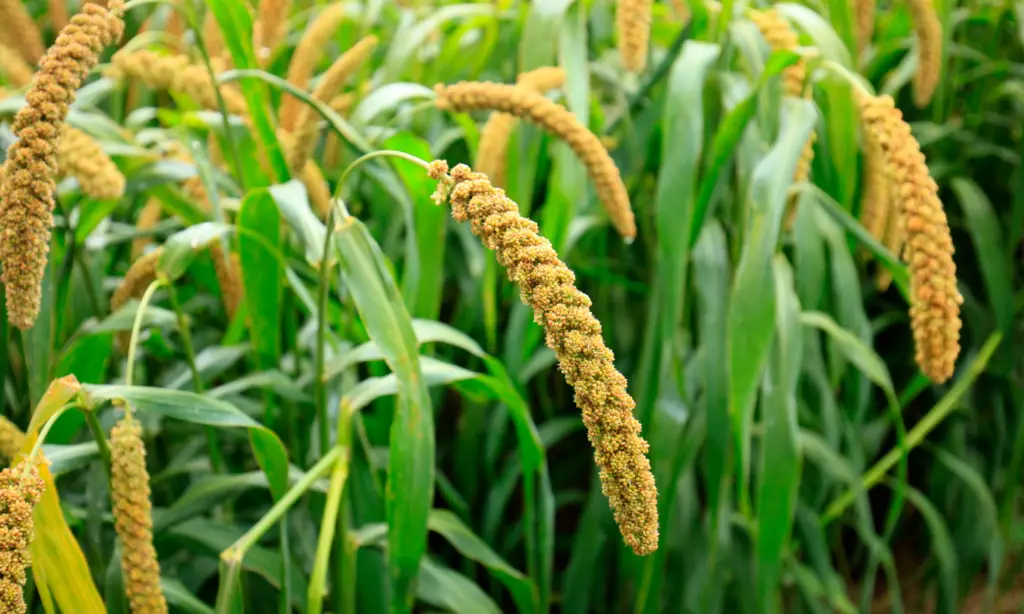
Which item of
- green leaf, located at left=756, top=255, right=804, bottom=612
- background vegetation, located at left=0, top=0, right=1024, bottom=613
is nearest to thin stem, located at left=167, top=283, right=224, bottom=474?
background vegetation, located at left=0, top=0, right=1024, bottom=613

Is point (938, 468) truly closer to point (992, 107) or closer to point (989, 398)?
point (989, 398)

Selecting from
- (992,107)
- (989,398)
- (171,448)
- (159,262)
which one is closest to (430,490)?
(159,262)

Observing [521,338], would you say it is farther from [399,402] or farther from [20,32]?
[20,32]

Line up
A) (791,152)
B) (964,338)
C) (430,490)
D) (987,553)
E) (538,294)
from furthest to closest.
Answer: (964,338), (987,553), (791,152), (430,490), (538,294)

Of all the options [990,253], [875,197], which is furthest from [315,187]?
[990,253]

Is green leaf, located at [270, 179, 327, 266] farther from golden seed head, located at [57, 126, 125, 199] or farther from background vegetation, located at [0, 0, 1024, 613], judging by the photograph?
golden seed head, located at [57, 126, 125, 199]

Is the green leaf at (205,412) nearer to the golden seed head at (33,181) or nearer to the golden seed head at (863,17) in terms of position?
the golden seed head at (33,181)

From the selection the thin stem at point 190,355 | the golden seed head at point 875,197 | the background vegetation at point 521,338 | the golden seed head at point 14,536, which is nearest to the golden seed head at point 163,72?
the background vegetation at point 521,338
